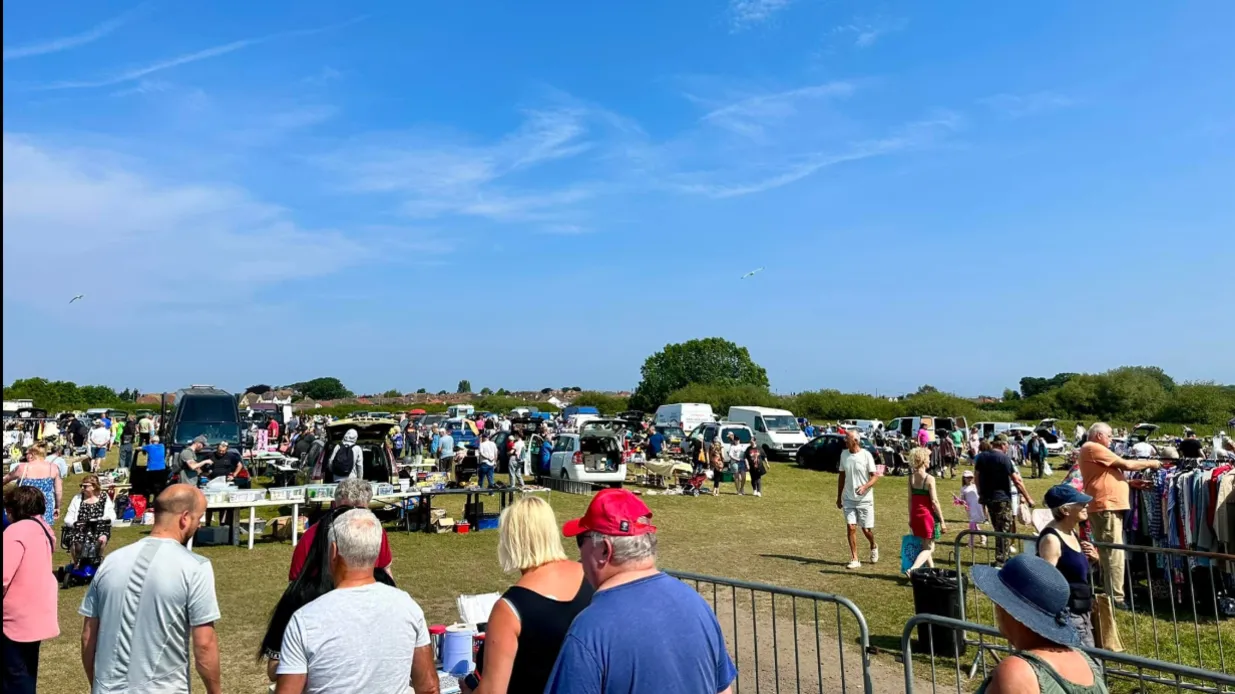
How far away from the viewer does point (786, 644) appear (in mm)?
7449

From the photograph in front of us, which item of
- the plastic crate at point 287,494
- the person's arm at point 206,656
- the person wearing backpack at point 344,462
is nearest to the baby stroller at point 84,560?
the plastic crate at point 287,494

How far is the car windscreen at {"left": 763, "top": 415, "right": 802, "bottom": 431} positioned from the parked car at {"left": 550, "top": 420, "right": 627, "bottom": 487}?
38.6 ft

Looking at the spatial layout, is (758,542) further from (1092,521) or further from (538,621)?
(538,621)

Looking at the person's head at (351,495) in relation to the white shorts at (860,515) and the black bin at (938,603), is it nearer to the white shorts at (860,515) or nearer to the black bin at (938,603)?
the black bin at (938,603)

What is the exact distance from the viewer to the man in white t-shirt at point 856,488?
1073 centimetres

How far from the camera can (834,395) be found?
67312 mm

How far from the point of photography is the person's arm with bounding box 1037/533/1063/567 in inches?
207

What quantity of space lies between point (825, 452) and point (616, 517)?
25906mm

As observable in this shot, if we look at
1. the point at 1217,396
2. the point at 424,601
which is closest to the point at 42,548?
the point at 424,601

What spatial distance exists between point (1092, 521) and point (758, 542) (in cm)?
584

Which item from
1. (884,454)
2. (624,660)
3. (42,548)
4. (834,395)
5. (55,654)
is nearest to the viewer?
(624,660)

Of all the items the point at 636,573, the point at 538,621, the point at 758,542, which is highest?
the point at 636,573

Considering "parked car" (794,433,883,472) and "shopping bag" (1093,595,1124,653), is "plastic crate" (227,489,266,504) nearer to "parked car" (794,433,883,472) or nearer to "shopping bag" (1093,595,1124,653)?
"shopping bag" (1093,595,1124,653)

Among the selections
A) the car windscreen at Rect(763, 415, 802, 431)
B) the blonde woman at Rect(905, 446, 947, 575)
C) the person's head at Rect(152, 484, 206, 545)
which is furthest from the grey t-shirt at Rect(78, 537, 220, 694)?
the car windscreen at Rect(763, 415, 802, 431)
